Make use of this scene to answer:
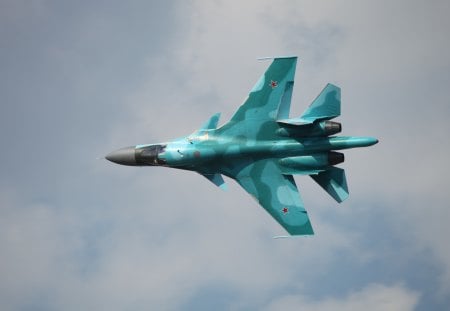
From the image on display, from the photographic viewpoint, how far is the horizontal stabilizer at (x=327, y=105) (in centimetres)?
5991

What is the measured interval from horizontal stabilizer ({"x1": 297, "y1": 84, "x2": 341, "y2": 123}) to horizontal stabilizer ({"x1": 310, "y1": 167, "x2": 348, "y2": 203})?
12.7 ft

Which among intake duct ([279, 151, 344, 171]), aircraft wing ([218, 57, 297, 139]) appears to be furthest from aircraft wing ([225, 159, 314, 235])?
aircraft wing ([218, 57, 297, 139])

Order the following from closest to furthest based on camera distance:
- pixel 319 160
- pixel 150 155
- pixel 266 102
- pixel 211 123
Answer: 1. pixel 319 160
2. pixel 266 102
3. pixel 150 155
4. pixel 211 123

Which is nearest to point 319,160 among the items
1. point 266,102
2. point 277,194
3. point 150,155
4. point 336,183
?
point 336,183

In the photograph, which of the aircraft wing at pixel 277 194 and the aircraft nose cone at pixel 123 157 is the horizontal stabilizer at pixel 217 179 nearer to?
the aircraft wing at pixel 277 194

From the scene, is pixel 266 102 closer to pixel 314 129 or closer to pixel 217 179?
pixel 314 129

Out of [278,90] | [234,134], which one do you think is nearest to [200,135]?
[234,134]

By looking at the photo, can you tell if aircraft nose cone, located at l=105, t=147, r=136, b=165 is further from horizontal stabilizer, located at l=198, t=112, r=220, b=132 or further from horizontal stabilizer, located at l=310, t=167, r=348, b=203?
horizontal stabilizer, located at l=310, t=167, r=348, b=203

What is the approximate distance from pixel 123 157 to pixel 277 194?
11.7 meters

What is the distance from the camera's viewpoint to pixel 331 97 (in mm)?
59938

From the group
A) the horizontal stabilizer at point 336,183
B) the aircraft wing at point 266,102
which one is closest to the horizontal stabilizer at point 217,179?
the aircraft wing at point 266,102

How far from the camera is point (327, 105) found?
6000 cm

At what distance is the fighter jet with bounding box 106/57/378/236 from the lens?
60094 mm

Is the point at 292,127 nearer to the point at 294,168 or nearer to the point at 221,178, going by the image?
the point at 294,168
